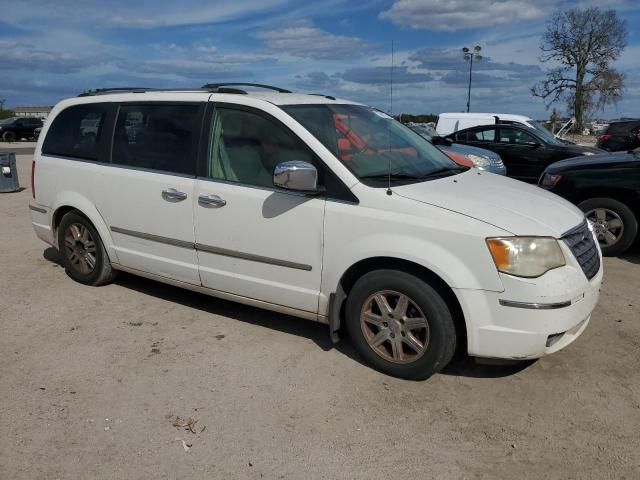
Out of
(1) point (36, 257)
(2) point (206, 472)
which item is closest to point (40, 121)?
(1) point (36, 257)

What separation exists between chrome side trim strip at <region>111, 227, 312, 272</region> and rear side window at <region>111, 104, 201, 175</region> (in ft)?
1.79

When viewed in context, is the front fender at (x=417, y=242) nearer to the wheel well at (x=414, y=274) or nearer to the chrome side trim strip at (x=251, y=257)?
the wheel well at (x=414, y=274)

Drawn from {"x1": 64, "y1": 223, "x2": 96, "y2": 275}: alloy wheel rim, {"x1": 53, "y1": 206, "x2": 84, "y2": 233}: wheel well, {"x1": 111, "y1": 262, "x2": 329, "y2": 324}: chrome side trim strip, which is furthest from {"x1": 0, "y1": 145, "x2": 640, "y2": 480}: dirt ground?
{"x1": 53, "y1": 206, "x2": 84, "y2": 233}: wheel well

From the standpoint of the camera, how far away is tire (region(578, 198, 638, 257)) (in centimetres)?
652

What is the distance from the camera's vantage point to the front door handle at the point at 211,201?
4.17 m

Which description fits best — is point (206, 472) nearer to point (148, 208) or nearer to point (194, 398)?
point (194, 398)

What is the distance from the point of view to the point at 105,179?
4.91 m

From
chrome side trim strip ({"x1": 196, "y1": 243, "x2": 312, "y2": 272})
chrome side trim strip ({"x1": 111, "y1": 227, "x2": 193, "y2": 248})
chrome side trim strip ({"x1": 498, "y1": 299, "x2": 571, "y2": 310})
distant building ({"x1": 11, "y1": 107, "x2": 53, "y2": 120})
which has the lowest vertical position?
chrome side trim strip ({"x1": 498, "y1": 299, "x2": 571, "y2": 310})

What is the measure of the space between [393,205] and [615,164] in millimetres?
4333

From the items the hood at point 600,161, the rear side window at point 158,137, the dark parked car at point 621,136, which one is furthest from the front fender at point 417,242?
the dark parked car at point 621,136

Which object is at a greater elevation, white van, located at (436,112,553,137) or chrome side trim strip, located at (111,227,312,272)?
white van, located at (436,112,553,137)

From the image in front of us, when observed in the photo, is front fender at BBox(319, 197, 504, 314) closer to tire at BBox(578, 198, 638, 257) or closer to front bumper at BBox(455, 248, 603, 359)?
front bumper at BBox(455, 248, 603, 359)

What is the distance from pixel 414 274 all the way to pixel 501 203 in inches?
29.0

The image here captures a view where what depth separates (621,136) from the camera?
15000mm
